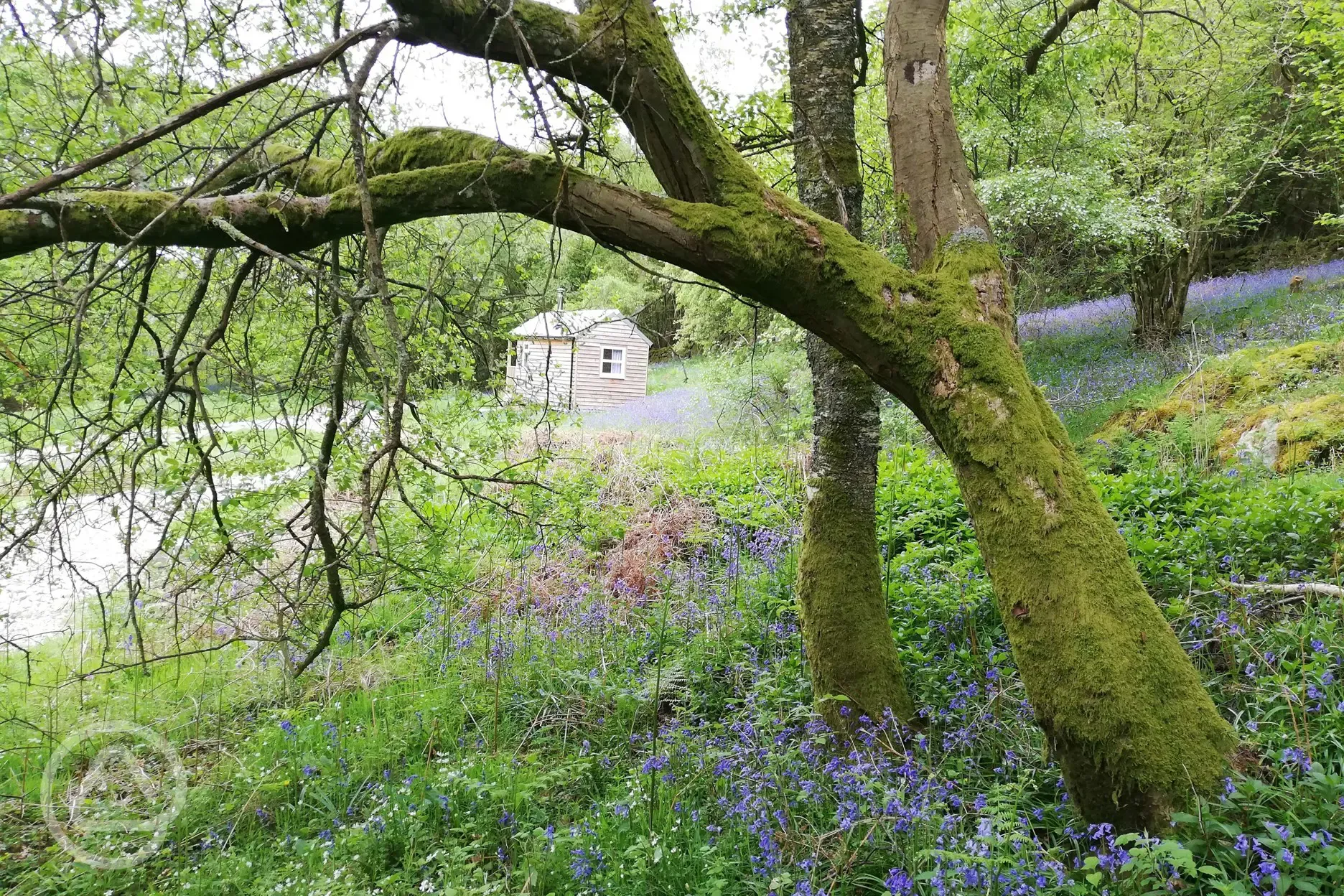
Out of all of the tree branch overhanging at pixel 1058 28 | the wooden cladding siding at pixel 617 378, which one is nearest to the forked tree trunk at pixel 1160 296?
the tree branch overhanging at pixel 1058 28

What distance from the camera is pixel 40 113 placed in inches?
166

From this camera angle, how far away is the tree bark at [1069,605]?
2260mm

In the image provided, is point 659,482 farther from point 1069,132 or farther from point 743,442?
point 1069,132

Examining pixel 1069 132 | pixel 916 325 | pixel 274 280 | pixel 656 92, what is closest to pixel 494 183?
pixel 656 92

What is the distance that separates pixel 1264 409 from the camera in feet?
19.9

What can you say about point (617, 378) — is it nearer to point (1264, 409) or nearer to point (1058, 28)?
point (1264, 409)

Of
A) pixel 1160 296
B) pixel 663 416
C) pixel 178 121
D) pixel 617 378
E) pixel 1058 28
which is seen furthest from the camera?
pixel 617 378

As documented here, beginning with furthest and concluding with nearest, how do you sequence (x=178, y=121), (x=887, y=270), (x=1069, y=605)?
(x=887, y=270) → (x=1069, y=605) → (x=178, y=121)

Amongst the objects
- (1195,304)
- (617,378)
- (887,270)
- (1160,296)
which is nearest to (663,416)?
(617,378)

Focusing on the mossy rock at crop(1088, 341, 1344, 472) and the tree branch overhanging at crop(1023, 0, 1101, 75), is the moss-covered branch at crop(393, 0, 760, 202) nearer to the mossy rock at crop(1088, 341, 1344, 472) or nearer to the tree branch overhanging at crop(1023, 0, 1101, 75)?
the tree branch overhanging at crop(1023, 0, 1101, 75)

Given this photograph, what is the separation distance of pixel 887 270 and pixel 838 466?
3.69ft

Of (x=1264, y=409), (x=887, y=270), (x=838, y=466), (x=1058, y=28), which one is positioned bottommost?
(x=838, y=466)

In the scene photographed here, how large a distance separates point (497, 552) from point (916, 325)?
5.69 m

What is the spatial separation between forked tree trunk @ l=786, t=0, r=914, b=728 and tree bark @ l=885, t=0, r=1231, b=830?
2.77 ft
